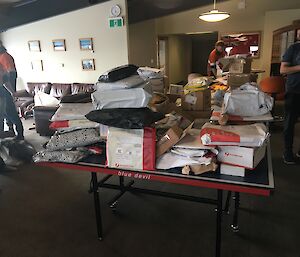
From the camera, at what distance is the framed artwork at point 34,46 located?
21.9ft

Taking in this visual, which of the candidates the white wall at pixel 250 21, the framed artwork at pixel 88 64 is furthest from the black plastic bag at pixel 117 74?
the white wall at pixel 250 21

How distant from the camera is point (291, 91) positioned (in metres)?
3.02

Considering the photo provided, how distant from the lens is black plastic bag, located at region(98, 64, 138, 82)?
161 cm

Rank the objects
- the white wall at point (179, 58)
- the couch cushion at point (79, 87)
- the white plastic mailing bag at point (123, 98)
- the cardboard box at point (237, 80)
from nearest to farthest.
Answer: the white plastic mailing bag at point (123, 98)
the cardboard box at point (237, 80)
the couch cushion at point (79, 87)
the white wall at point (179, 58)

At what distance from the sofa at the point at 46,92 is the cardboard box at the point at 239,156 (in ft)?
12.2

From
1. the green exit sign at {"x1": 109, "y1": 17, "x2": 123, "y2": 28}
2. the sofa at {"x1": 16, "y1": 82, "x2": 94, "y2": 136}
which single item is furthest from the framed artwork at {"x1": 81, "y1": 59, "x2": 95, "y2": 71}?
the green exit sign at {"x1": 109, "y1": 17, "x2": 123, "y2": 28}

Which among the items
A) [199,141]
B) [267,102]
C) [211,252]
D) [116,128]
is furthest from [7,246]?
[267,102]

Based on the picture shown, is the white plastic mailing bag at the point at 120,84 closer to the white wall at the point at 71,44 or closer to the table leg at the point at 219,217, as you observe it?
the table leg at the point at 219,217

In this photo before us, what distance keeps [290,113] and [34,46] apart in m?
6.16

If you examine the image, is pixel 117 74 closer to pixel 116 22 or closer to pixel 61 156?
pixel 61 156

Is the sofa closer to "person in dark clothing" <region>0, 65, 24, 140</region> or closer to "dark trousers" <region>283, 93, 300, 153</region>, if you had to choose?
"person in dark clothing" <region>0, 65, 24, 140</region>

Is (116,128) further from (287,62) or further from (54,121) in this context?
(287,62)

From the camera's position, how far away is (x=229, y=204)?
2.42 m

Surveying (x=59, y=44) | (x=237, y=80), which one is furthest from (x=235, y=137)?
(x=59, y=44)
